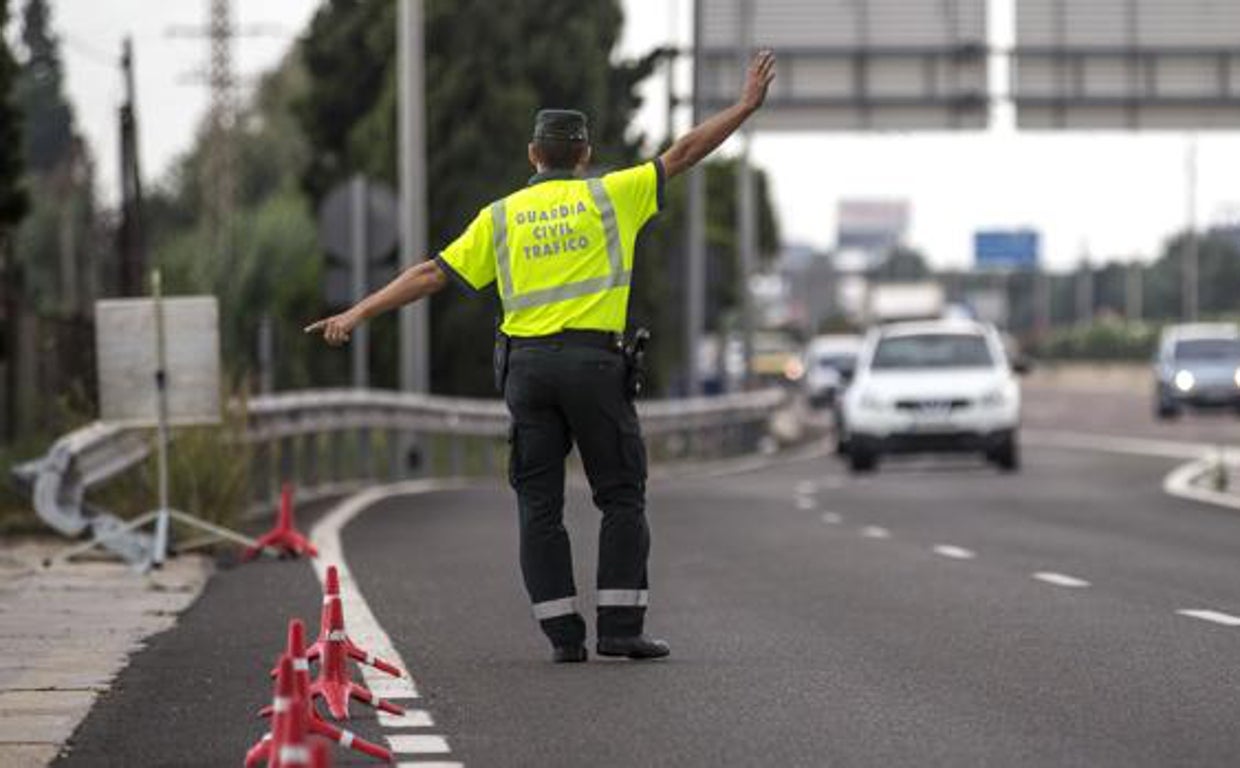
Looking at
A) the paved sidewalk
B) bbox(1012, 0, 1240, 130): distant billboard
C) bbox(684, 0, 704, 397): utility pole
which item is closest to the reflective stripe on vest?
the paved sidewalk

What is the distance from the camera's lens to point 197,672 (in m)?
11.4

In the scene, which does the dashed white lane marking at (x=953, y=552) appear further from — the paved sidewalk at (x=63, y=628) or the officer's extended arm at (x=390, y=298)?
Result: the officer's extended arm at (x=390, y=298)

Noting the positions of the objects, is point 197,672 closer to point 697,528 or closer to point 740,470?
point 697,528

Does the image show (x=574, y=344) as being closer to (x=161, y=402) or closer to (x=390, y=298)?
(x=390, y=298)

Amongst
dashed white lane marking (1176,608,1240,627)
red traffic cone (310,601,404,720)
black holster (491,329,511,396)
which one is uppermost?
black holster (491,329,511,396)

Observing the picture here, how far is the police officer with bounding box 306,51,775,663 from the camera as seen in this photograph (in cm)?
1147

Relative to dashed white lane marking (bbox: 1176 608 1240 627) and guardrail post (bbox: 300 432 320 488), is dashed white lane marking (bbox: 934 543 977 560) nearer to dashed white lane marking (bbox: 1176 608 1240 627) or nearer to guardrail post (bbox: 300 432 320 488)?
dashed white lane marking (bbox: 1176 608 1240 627)

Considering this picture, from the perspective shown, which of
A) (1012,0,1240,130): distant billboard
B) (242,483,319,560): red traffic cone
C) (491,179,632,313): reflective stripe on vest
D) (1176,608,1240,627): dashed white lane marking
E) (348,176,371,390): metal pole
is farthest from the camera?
(1012,0,1240,130): distant billboard

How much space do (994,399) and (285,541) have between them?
17.5 metres

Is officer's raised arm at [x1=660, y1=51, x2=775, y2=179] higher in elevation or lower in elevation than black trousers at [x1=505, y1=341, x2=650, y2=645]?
higher

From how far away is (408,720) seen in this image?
9.71m

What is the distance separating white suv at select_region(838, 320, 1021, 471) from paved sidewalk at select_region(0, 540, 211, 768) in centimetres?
Answer: 1690

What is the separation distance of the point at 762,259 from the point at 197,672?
108m

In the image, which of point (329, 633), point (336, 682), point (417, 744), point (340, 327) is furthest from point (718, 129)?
point (417, 744)
